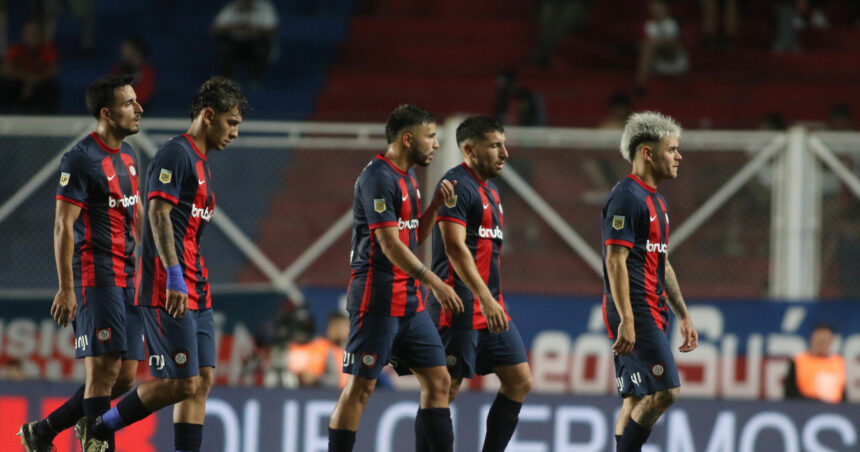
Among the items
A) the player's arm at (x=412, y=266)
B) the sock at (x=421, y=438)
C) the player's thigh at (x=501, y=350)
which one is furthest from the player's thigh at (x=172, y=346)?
the player's thigh at (x=501, y=350)

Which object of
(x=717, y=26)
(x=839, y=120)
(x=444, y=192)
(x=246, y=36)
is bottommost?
(x=444, y=192)

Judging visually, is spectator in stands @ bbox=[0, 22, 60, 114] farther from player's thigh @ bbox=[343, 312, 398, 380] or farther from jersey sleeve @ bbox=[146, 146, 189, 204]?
player's thigh @ bbox=[343, 312, 398, 380]

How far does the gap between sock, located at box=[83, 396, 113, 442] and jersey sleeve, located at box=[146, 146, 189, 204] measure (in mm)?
1206

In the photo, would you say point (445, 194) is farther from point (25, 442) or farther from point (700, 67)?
point (700, 67)

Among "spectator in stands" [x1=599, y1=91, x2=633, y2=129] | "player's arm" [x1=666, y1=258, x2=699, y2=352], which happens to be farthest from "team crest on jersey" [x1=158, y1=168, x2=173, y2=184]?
"spectator in stands" [x1=599, y1=91, x2=633, y2=129]

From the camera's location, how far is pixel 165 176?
7.12 meters

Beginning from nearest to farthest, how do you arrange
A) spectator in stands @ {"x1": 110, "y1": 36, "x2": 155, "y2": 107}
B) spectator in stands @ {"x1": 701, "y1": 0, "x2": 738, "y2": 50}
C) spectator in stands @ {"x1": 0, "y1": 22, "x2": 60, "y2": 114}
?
1. spectator in stands @ {"x1": 110, "y1": 36, "x2": 155, "y2": 107}
2. spectator in stands @ {"x1": 0, "y1": 22, "x2": 60, "y2": 114}
3. spectator in stands @ {"x1": 701, "y1": 0, "x2": 738, "y2": 50}

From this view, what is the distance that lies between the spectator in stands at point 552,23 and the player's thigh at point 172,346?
11005 mm

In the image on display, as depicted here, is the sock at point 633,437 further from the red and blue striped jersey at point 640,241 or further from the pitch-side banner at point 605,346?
the pitch-side banner at point 605,346

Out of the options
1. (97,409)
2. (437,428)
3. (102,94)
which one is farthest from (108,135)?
(437,428)

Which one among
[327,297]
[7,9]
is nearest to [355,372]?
[327,297]

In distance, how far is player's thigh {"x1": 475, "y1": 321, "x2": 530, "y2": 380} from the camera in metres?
7.84

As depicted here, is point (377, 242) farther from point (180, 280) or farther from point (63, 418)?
point (63, 418)

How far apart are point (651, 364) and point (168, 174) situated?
9.57ft
